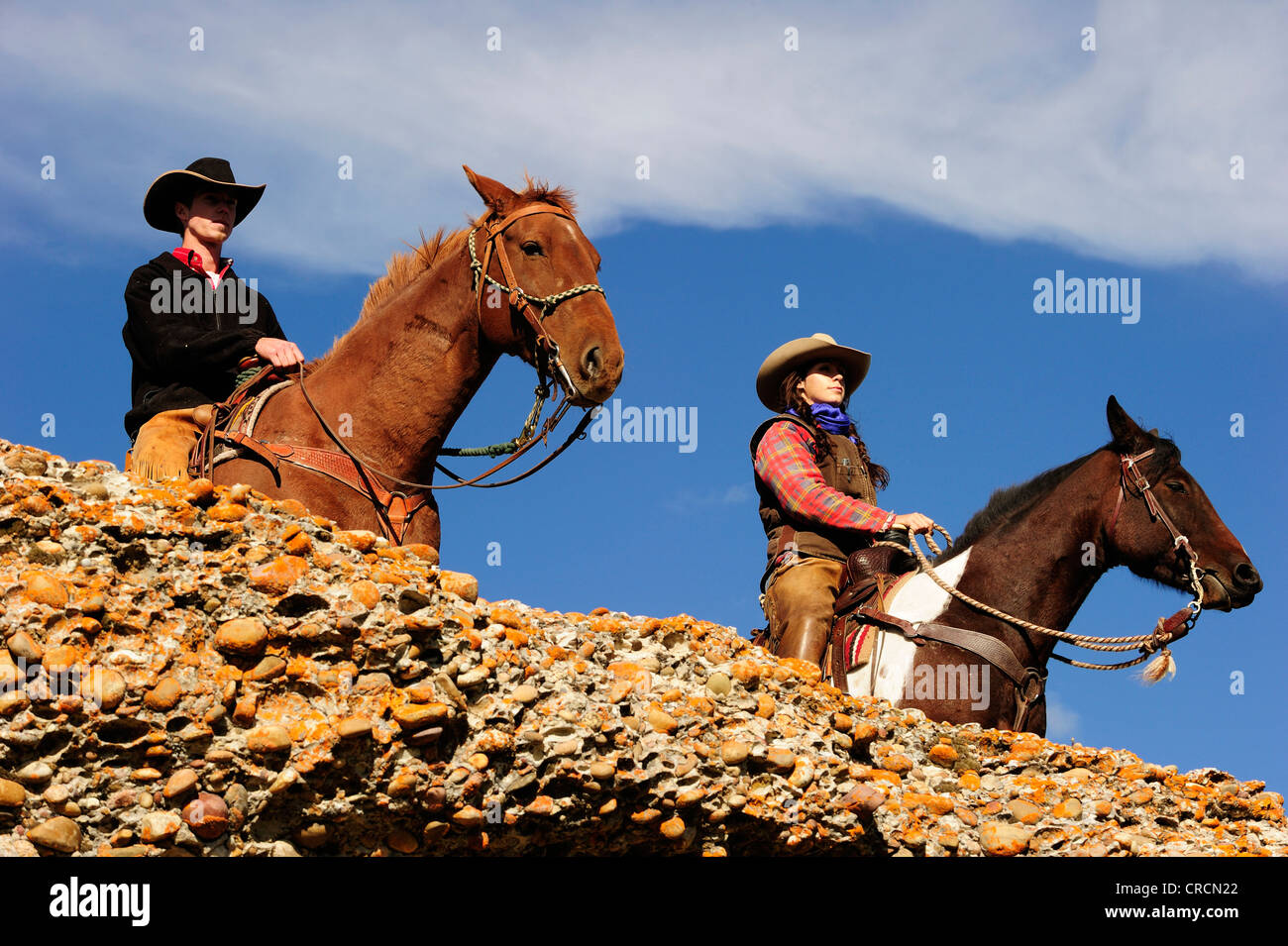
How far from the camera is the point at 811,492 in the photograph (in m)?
9.04

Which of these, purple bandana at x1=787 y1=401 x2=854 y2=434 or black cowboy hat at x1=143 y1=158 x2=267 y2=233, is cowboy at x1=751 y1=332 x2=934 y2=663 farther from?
black cowboy hat at x1=143 y1=158 x2=267 y2=233

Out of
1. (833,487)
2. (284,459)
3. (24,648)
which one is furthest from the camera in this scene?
(833,487)

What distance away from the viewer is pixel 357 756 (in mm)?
4883

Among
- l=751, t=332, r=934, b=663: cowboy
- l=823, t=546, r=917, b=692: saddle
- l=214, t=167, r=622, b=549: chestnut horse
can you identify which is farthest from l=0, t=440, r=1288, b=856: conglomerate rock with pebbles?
l=751, t=332, r=934, b=663: cowboy

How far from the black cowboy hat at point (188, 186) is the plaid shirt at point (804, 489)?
3768mm

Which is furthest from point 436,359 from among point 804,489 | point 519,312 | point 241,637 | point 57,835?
point 57,835

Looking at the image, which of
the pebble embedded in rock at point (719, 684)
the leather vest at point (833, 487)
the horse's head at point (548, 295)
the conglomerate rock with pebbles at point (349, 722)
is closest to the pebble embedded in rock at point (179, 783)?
the conglomerate rock with pebbles at point (349, 722)

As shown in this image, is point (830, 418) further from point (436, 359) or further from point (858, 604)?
point (436, 359)

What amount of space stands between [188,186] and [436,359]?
208 centimetres

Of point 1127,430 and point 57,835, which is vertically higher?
point 1127,430

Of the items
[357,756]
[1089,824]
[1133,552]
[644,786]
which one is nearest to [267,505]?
[357,756]

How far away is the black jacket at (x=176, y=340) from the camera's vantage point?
7.80 m
